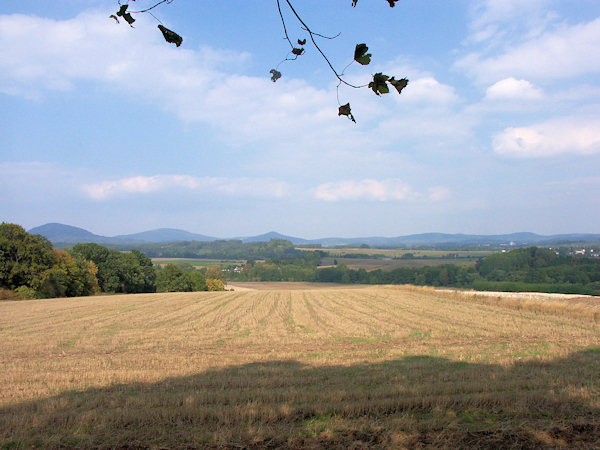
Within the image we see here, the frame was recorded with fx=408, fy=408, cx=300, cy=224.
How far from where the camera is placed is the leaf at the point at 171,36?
345 cm

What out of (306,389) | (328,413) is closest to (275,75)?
(328,413)

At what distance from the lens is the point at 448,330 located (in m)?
18.0

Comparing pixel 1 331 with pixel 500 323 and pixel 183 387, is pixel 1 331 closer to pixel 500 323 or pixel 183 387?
pixel 183 387

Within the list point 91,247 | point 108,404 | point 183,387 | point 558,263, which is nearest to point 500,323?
point 183,387

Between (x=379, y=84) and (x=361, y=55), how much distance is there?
30 cm

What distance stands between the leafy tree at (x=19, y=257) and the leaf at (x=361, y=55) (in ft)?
172

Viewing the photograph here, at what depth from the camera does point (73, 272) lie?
54688 mm

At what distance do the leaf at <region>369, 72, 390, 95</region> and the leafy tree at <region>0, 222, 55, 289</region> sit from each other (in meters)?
52.4

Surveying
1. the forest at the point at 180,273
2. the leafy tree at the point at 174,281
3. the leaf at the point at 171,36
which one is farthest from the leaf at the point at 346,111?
the leafy tree at the point at 174,281

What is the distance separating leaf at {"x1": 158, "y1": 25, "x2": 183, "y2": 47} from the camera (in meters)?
3.45

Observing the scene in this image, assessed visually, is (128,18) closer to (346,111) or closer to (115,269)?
(346,111)

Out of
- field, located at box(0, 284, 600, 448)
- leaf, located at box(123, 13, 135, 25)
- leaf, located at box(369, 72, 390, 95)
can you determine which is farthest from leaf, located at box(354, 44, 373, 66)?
field, located at box(0, 284, 600, 448)

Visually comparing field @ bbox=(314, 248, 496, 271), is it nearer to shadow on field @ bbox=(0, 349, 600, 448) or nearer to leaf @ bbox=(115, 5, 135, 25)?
shadow on field @ bbox=(0, 349, 600, 448)

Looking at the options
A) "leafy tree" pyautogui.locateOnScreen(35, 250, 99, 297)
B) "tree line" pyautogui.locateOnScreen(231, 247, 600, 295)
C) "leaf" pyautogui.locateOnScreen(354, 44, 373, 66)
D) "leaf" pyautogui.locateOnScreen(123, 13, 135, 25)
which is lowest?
"tree line" pyautogui.locateOnScreen(231, 247, 600, 295)
